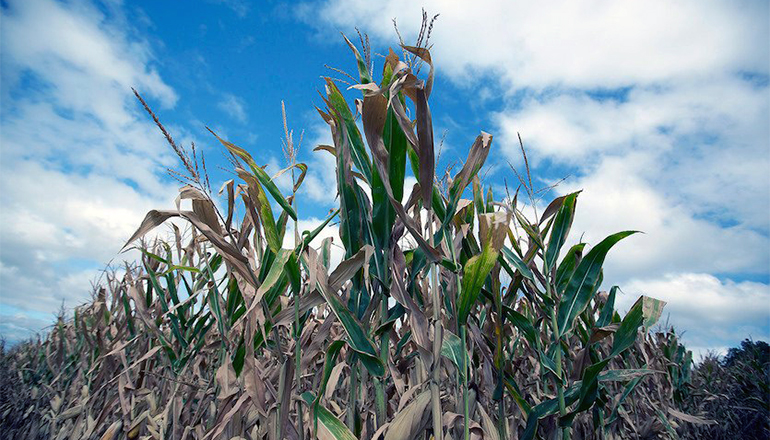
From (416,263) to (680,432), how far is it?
3.73m

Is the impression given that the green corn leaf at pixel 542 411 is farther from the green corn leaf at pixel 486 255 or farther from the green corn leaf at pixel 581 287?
the green corn leaf at pixel 486 255

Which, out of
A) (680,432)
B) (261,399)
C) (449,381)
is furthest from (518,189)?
(680,432)

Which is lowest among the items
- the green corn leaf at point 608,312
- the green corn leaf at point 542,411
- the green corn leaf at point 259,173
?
the green corn leaf at point 542,411

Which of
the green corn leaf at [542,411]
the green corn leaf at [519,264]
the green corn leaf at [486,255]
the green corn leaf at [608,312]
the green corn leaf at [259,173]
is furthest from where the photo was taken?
the green corn leaf at [608,312]

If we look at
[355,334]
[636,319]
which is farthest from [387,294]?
[636,319]

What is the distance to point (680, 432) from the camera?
3.93 m

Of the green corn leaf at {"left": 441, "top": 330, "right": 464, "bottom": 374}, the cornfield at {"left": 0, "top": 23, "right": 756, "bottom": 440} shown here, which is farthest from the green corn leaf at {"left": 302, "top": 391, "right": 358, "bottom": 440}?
the green corn leaf at {"left": 441, "top": 330, "right": 464, "bottom": 374}

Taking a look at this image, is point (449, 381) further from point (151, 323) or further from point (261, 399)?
point (151, 323)

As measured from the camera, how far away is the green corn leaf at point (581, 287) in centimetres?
193

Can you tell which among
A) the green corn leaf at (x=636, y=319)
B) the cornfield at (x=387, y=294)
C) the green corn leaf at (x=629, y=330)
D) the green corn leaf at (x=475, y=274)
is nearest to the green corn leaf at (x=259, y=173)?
the cornfield at (x=387, y=294)

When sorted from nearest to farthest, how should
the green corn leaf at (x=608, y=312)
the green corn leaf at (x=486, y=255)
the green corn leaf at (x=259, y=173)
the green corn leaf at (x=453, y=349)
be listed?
the green corn leaf at (x=486, y=255), the green corn leaf at (x=453, y=349), the green corn leaf at (x=259, y=173), the green corn leaf at (x=608, y=312)

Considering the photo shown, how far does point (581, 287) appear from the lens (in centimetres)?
196

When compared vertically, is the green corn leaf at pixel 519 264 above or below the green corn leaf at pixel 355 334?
above

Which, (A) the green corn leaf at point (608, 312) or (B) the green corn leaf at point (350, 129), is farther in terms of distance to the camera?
(A) the green corn leaf at point (608, 312)
